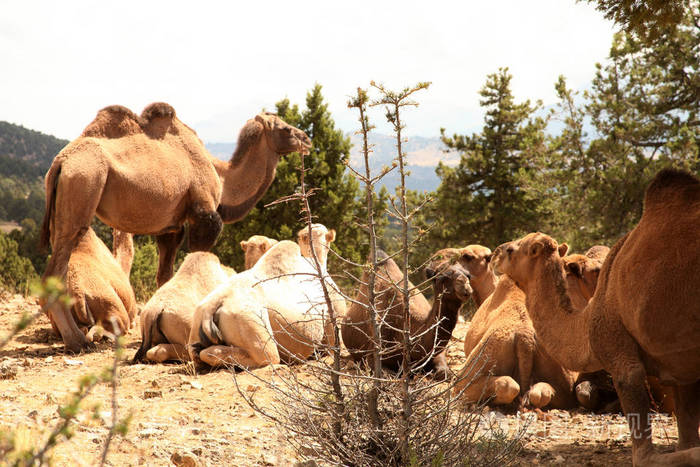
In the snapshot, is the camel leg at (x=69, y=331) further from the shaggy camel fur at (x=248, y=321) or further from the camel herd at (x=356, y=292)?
the shaggy camel fur at (x=248, y=321)

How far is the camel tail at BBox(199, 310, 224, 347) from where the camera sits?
6.89 meters

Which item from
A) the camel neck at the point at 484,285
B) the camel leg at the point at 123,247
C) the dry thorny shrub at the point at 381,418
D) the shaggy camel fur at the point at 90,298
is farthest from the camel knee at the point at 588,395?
the camel leg at the point at 123,247

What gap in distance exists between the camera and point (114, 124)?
9.34m

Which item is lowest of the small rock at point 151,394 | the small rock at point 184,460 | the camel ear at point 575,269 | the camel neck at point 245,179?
→ the small rock at point 151,394

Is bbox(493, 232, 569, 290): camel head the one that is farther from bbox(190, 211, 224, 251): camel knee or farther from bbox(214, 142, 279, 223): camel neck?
bbox(214, 142, 279, 223): camel neck

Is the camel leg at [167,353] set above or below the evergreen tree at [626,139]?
below

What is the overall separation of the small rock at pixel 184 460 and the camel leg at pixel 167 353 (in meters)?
3.35

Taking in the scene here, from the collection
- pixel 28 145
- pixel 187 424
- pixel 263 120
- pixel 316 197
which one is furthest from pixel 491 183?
pixel 28 145

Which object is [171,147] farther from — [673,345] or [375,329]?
[673,345]

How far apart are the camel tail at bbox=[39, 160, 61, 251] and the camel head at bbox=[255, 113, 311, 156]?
12.3 ft

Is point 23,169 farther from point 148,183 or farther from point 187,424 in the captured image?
point 187,424

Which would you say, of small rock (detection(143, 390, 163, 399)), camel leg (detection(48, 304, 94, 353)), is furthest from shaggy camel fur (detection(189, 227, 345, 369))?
camel leg (detection(48, 304, 94, 353))

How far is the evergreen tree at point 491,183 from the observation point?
24.2m

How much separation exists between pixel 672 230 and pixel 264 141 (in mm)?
8421
